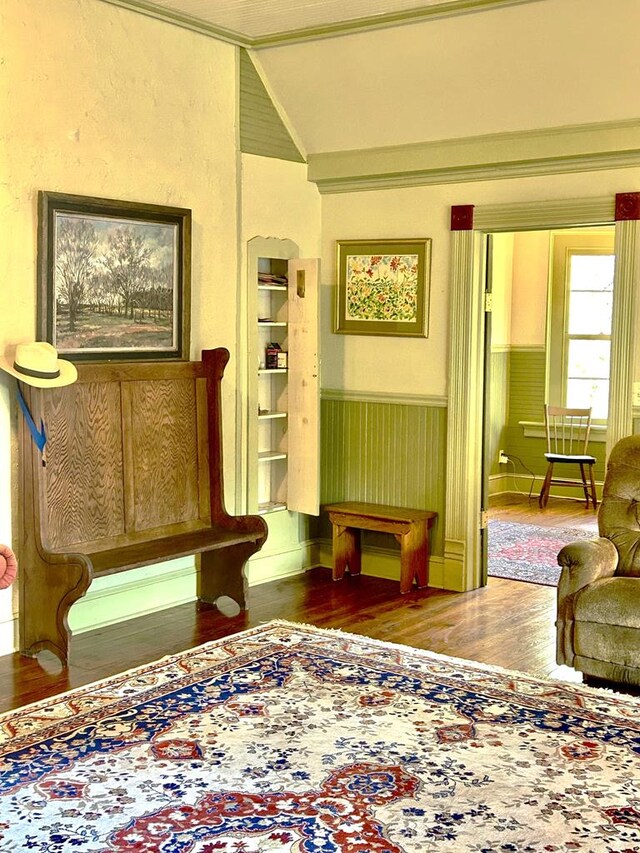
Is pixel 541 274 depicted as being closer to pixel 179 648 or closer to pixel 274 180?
pixel 274 180

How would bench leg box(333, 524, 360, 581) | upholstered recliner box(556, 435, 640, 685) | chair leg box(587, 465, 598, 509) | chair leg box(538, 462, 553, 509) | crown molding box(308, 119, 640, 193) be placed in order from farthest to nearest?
chair leg box(538, 462, 553, 509), chair leg box(587, 465, 598, 509), bench leg box(333, 524, 360, 581), crown molding box(308, 119, 640, 193), upholstered recliner box(556, 435, 640, 685)

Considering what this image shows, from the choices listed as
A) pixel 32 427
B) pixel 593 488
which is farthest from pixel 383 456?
pixel 593 488

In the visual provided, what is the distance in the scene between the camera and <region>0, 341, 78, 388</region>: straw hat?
Answer: 511cm

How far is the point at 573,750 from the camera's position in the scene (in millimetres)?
4254

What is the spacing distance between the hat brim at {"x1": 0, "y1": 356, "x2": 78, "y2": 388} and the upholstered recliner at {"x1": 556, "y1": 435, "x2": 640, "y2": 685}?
8.30 ft

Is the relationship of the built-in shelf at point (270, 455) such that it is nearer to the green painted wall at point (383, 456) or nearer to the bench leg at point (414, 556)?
the green painted wall at point (383, 456)

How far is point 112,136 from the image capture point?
5836mm

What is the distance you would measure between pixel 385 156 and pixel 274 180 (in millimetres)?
741

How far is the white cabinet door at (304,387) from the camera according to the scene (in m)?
7.00

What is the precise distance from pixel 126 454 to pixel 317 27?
8.83 feet

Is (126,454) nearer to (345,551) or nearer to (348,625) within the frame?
(348,625)

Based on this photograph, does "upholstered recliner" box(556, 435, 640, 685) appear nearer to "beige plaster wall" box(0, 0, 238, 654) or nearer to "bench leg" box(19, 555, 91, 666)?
"bench leg" box(19, 555, 91, 666)

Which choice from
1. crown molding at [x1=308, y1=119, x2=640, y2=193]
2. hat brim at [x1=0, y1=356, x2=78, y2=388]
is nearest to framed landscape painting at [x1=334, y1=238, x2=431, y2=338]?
crown molding at [x1=308, y1=119, x2=640, y2=193]

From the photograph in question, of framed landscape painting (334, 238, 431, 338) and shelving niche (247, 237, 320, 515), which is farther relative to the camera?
framed landscape painting (334, 238, 431, 338)
